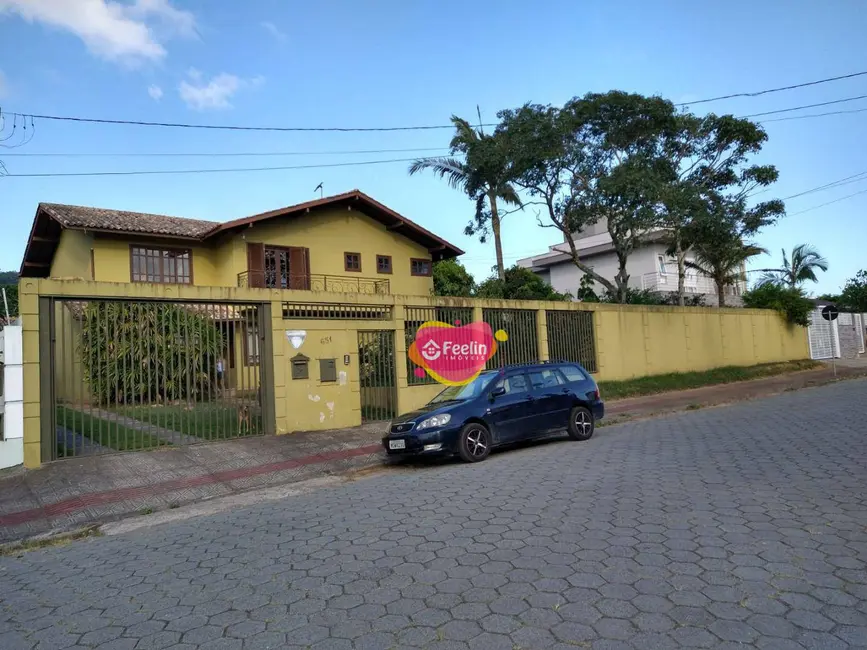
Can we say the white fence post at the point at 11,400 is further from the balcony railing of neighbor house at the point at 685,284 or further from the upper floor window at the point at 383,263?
the balcony railing of neighbor house at the point at 685,284

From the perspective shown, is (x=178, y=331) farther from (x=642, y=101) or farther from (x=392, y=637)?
(x=642, y=101)

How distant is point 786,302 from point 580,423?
22.9 metres

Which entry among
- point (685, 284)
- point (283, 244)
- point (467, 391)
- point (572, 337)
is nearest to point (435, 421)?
point (467, 391)

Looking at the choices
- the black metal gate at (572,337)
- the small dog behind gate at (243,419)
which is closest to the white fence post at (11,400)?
the small dog behind gate at (243,419)

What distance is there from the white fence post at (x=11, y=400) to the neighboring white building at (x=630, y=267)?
24.0 meters

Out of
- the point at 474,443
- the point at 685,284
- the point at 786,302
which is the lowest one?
the point at 474,443

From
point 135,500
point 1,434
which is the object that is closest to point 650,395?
point 135,500

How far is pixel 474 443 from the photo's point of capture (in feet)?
30.5

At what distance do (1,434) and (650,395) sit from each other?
16523 millimetres

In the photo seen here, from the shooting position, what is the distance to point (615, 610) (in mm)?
3518

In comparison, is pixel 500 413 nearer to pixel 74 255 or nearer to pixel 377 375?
pixel 377 375

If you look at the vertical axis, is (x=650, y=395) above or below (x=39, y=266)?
below

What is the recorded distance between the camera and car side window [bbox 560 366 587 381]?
11.2 m

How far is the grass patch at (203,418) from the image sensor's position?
10.6m
